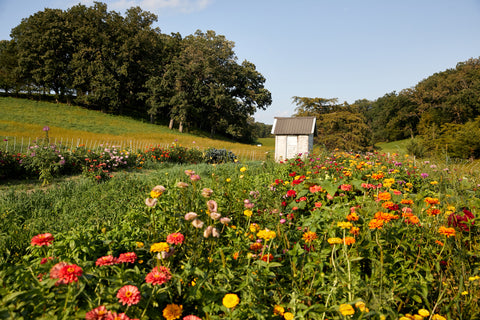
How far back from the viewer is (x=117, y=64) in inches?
1162

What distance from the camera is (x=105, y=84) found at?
2867cm

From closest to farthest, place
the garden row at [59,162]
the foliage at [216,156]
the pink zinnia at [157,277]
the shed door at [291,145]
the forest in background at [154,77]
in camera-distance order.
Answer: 1. the pink zinnia at [157,277]
2. the garden row at [59,162]
3. the foliage at [216,156]
4. the shed door at [291,145]
5. the forest in background at [154,77]

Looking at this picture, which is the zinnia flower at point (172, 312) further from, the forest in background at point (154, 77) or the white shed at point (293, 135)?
the forest in background at point (154, 77)

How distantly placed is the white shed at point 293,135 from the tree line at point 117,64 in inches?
674

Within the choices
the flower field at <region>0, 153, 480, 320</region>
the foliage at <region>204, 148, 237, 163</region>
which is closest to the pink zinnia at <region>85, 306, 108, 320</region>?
the flower field at <region>0, 153, 480, 320</region>

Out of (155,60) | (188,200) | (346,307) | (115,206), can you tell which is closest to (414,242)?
(346,307)

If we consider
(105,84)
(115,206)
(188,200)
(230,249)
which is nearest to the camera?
(230,249)

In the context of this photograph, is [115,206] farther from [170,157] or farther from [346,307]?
[170,157]

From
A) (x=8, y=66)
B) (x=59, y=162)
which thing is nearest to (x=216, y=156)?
(x=59, y=162)

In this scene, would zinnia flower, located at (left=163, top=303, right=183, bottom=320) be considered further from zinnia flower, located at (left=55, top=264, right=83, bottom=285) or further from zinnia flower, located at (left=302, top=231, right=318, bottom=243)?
zinnia flower, located at (left=302, top=231, right=318, bottom=243)

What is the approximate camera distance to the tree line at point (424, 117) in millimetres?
20141

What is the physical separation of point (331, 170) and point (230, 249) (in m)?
3.22

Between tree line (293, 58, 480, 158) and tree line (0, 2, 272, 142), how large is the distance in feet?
37.4

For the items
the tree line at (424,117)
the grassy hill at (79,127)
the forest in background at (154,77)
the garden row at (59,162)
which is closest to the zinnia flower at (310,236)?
the garden row at (59,162)
